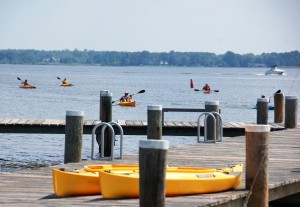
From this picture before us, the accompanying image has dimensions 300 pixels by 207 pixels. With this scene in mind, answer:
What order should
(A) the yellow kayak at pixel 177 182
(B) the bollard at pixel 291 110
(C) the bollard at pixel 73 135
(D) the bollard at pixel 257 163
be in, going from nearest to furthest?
(A) the yellow kayak at pixel 177 182, (D) the bollard at pixel 257 163, (C) the bollard at pixel 73 135, (B) the bollard at pixel 291 110

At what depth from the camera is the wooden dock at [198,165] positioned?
11.9 m

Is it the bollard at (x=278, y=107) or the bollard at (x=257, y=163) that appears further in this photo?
the bollard at (x=278, y=107)

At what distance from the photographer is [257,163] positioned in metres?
12.3

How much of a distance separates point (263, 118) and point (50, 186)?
1246cm

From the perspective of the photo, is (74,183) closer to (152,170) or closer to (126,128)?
(152,170)

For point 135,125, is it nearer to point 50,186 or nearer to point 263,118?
point 263,118

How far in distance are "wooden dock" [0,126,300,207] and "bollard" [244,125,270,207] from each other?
24 centimetres

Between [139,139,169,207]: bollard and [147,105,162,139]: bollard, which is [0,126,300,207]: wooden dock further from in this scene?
[139,139,169,207]: bollard

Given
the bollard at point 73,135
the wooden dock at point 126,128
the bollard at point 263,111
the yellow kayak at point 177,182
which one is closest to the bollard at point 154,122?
the bollard at point 73,135

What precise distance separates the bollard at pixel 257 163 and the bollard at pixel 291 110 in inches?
516

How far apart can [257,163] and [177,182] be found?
1123 mm

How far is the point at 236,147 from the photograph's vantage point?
66.8ft

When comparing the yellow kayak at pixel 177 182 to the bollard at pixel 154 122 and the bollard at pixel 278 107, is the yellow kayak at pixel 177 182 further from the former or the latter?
the bollard at pixel 278 107

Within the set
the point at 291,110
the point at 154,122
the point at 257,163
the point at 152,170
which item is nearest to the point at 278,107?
the point at 291,110
